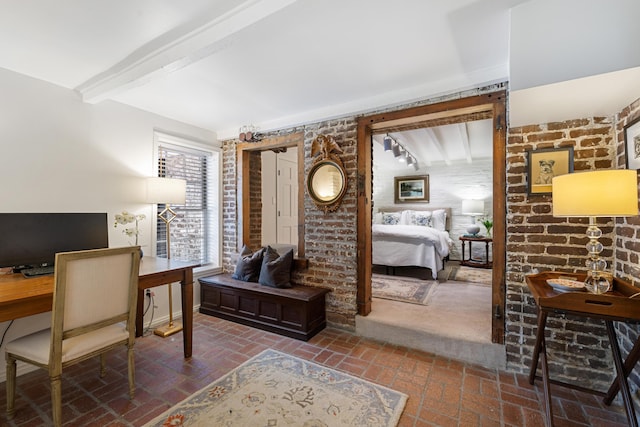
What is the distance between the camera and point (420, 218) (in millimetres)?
6523

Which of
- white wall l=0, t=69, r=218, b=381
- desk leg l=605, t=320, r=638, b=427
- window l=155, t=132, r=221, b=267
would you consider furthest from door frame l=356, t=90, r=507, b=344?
white wall l=0, t=69, r=218, b=381

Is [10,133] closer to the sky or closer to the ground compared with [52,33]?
closer to the ground

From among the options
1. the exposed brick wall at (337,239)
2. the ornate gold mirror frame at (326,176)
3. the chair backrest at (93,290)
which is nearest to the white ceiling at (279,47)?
the exposed brick wall at (337,239)

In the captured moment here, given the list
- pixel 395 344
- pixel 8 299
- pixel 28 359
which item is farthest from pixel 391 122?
pixel 28 359

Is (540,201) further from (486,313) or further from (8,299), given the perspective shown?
(8,299)

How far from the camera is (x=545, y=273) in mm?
2047

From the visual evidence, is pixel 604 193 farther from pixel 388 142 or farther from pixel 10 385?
pixel 10 385

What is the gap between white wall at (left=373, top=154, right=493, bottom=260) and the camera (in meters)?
6.33

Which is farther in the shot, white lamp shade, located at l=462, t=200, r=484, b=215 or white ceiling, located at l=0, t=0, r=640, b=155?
white lamp shade, located at l=462, t=200, r=484, b=215

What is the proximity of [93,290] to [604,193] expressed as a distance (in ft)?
9.92

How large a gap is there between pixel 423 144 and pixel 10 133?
5.38 metres

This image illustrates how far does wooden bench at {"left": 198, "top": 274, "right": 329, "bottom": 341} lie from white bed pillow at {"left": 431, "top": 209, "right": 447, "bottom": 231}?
432 cm

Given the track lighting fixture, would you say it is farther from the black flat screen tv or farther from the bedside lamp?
the black flat screen tv

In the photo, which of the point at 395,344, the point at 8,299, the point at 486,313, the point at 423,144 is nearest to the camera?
the point at 8,299
